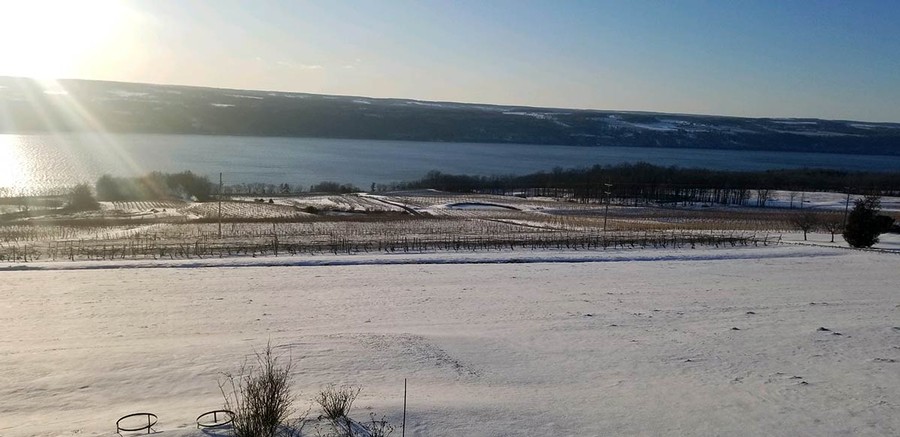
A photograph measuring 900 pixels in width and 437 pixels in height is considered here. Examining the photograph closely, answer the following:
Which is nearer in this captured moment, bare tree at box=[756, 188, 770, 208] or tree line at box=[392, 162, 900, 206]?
bare tree at box=[756, 188, 770, 208]

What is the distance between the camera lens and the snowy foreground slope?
11.5m

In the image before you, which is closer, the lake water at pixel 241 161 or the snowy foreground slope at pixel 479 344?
the snowy foreground slope at pixel 479 344

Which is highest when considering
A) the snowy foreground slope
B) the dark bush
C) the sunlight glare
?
the dark bush

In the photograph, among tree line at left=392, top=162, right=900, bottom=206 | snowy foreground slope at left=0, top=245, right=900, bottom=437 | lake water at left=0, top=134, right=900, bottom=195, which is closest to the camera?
snowy foreground slope at left=0, top=245, right=900, bottom=437

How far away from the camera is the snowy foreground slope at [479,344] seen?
11.5m

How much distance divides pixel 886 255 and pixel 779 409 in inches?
1014

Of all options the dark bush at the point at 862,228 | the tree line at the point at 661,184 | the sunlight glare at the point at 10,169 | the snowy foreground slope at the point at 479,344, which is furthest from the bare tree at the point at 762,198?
the sunlight glare at the point at 10,169

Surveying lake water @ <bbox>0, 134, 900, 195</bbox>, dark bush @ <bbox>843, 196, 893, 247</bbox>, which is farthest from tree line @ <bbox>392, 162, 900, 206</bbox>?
dark bush @ <bbox>843, 196, 893, 247</bbox>

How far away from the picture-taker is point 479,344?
16109 mm

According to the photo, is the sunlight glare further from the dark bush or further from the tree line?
the dark bush

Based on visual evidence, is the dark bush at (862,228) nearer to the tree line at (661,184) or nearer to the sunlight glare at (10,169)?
the tree line at (661,184)

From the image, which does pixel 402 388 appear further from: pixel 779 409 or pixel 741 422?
pixel 779 409

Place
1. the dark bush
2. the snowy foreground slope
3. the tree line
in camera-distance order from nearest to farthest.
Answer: the snowy foreground slope
the dark bush
the tree line

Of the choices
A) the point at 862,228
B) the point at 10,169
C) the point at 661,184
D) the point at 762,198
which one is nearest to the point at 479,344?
the point at 862,228
